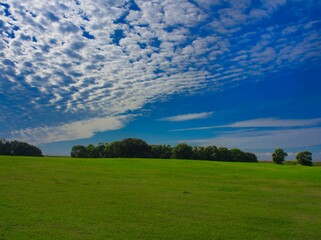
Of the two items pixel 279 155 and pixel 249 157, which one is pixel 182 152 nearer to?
pixel 249 157

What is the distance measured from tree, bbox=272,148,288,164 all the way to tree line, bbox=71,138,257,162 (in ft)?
30.6

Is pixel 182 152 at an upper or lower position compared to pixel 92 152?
lower

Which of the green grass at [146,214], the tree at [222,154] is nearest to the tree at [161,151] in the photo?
the tree at [222,154]

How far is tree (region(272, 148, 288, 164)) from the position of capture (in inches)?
5182

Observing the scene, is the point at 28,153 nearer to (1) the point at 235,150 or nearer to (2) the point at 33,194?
(1) the point at 235,150

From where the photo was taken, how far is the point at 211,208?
1997 cm

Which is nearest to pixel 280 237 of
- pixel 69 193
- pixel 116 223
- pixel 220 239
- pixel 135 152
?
pixel 220 239

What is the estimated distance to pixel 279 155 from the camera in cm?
13162

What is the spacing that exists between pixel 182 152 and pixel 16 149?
63.9 m

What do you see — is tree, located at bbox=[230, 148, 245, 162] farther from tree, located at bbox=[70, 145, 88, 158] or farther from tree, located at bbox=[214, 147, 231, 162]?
tree, located at bbox=[70, 145, 88, 158]

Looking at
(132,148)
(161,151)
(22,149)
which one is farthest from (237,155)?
(22,149)

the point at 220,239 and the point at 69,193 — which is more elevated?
the point at 69,193

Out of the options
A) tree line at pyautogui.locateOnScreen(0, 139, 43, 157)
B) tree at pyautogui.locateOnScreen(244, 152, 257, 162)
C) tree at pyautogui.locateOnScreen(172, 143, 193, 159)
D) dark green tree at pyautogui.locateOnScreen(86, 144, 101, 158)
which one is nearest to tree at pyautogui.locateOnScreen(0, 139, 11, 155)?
tree line at pyautogui.locateOnScreen(0, 139, 43, 157)

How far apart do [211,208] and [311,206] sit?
846 centimetres
